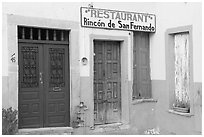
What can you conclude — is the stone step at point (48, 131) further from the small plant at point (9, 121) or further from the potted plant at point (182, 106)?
the potted plant at point (182, 106)

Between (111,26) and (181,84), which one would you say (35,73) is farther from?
(181,84)

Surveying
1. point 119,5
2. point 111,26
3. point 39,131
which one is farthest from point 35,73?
point 119,5

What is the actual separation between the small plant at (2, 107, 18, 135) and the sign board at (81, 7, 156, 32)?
2744 millimetres

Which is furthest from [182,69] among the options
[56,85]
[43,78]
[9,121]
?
[9,121]

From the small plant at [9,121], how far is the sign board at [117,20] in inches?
108

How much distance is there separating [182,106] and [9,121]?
4.48 m

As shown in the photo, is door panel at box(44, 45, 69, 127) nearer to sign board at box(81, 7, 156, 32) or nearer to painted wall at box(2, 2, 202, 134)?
painted wall at box(2, 2, 202, 134)

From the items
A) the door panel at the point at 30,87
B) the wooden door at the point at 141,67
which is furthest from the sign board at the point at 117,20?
the door panel at the point at 30,87

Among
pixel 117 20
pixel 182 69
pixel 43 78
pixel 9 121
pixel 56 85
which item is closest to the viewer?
pixel 9 121

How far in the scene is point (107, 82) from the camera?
7422mm

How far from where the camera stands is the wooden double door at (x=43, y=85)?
20.9ft

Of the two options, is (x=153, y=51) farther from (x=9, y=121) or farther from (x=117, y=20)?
(x=9, y=121)

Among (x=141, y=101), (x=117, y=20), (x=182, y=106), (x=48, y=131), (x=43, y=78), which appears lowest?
(x=48, y=131)

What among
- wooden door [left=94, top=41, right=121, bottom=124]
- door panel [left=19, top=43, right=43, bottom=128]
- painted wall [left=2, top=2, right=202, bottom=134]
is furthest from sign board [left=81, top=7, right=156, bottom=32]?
door panel [left=19, top=43, right=43, bottom=128]
